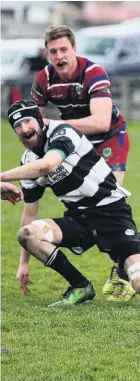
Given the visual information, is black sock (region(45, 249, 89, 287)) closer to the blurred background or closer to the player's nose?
the player's nose

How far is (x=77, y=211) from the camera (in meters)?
8.15

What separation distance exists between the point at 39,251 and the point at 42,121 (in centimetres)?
91

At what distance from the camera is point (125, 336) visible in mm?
6945

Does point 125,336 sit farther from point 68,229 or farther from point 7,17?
point 7,17

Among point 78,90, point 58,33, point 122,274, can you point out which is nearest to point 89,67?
point 78,90

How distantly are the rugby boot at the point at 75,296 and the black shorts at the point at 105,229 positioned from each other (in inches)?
11.9

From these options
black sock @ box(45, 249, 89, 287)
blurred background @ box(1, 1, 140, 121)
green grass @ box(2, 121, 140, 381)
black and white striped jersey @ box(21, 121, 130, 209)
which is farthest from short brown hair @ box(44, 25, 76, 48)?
blurred background @ box(1, 1, 140, 121)

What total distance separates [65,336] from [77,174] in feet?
4.37

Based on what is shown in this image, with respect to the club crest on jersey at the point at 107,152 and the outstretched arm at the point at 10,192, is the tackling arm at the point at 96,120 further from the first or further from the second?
the outstretched arm at the point at 10,192

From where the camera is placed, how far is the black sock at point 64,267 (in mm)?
8047

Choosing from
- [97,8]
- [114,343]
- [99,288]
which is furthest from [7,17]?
[114,343]

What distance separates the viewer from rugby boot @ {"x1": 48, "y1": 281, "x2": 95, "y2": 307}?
319 inches

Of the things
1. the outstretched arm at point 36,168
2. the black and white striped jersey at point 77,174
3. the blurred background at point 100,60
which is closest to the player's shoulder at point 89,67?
the black and white striped jersey at point 77,174

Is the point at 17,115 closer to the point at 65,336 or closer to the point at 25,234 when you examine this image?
the point at 25,234
